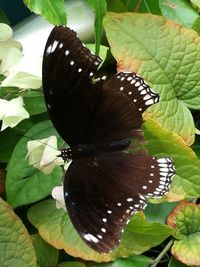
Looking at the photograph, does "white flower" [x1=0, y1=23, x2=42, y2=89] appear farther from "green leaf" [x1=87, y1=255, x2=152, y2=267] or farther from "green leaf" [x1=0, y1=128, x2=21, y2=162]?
"green leaf" [x1=87, y1=255, x2=152, y2=267]

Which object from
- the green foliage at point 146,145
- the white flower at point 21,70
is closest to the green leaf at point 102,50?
the green foliage at point 146,145

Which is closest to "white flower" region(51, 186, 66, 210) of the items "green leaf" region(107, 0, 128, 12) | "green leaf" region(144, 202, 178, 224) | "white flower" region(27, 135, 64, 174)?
"white flower" region(27, 135, 64, 174)

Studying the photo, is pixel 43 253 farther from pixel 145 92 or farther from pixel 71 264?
pixel 145 92

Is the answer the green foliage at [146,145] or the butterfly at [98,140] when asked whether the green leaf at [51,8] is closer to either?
the green foliage at [146,145]

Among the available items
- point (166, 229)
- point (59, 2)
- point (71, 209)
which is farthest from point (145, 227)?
point (59, 2)

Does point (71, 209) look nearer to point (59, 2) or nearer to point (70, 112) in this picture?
point (70, 112)

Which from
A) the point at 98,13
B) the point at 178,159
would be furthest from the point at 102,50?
the point at 178,159
